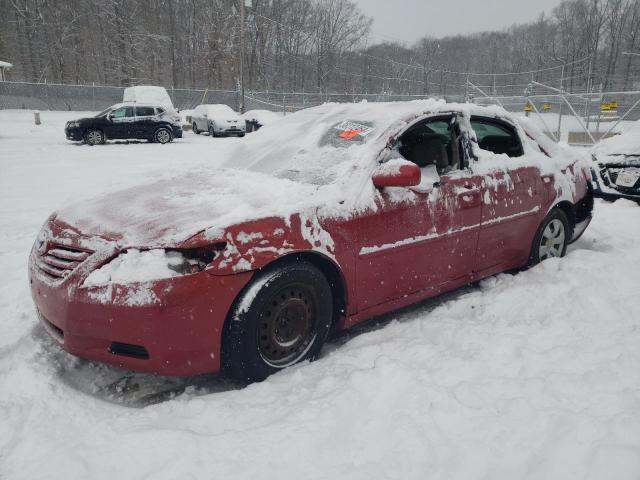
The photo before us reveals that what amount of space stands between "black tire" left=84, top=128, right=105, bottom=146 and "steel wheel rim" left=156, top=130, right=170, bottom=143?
77.7 inches

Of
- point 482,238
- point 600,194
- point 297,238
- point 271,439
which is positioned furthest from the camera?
point 600,194

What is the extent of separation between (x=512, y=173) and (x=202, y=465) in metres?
3.33

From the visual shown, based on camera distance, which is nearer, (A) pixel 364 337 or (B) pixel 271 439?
(B) pixel 271 439

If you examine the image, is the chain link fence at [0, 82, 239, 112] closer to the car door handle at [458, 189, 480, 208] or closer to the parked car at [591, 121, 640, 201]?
the parked car at [591, 121, 640, 201]

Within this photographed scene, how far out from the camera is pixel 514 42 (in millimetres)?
92188

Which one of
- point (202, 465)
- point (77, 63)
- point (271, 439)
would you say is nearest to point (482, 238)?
point (271, 439)

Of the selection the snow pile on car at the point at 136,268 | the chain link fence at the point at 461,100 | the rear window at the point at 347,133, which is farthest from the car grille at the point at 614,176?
the chain link fence at the point at 461,100

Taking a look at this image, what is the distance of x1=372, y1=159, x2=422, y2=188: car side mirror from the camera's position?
3.05 metres

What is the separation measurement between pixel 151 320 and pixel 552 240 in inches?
151

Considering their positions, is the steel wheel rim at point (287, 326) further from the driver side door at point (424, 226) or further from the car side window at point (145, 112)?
the car side window at point (145, 112)

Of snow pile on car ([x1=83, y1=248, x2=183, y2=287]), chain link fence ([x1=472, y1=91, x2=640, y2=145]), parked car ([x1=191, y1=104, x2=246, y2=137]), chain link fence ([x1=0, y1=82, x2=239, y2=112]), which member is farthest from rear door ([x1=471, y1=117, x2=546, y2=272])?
chain link fence ([x1=0, y1=82, x2=239, y2=112])

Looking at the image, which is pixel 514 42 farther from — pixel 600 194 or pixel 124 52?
pixel 600 194

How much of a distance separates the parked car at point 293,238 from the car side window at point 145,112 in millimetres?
15431

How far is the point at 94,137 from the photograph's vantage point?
17.2 meters
